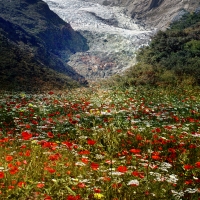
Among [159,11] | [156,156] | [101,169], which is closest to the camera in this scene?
[156,156]

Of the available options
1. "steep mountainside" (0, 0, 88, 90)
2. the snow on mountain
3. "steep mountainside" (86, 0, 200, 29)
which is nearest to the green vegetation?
"steep mountainside" (0, 0, 88, 90)

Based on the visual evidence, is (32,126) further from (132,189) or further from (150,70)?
(150,70)

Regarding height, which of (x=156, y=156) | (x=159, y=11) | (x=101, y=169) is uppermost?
(x=159, y=11)

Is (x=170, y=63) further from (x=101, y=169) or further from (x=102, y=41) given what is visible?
(x=102, y=41)

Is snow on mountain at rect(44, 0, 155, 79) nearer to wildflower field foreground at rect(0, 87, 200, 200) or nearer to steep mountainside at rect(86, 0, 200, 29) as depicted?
steep mountainside at rect(86, 0, 200, 29)

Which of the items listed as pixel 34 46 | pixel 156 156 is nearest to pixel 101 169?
pixel 156 156

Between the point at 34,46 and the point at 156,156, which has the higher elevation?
the point at 34,46

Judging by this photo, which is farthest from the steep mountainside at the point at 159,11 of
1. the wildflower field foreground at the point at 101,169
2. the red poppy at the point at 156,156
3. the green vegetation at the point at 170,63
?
the red poppy at the point at 156,156
